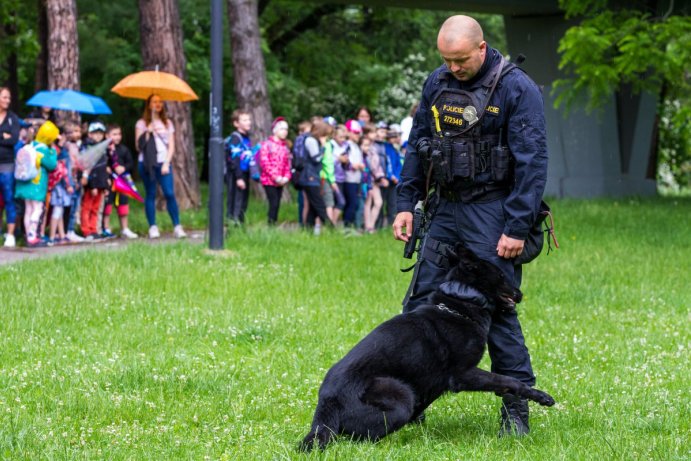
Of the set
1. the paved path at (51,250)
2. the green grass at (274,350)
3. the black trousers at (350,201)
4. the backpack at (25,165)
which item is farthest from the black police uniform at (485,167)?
the black trousers at (350,201)

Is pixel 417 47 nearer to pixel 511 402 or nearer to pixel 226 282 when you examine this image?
pixel 226 282

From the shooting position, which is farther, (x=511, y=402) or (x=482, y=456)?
(x=511, y=402)

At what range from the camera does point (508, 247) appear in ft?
17.6

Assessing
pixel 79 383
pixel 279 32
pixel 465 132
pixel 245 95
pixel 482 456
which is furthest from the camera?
pixel 279 32

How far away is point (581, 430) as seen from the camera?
5566 mm

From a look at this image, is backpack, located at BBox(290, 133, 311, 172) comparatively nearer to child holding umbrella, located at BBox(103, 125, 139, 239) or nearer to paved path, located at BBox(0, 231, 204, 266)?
paved path, located at BBox(0, 231, 204, 266)

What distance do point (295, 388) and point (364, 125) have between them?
10.8 meters

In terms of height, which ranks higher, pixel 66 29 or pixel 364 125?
pixel 66 29

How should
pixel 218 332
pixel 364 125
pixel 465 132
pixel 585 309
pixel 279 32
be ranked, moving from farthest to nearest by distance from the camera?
pixel 279 32, pixel 364 125, pixel 585 309, pixel 218 332, pixel 465 132

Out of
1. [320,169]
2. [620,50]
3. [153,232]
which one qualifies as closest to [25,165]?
[153,232]

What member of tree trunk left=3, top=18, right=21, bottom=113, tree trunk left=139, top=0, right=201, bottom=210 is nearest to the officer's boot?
tree trunk left=139, top=0, right=201, bottom=210

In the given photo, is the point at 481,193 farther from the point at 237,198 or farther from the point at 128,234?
the point at 128,234

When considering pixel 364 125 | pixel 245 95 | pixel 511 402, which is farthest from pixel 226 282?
pixel 245 95

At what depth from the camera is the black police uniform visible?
5312 millimetres
